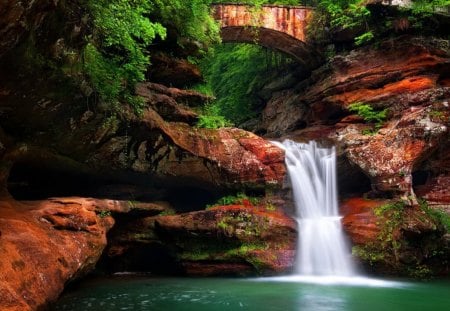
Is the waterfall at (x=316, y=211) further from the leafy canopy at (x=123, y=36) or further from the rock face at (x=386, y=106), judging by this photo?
the leafy canopy at (x=123, y=36)

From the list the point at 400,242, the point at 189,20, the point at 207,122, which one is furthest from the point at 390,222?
the point at 189,20

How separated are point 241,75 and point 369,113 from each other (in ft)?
35.7

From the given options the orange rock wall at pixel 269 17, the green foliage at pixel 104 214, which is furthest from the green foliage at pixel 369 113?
the green foliage at pixel 104 214

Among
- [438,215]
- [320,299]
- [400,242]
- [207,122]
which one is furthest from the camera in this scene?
[207,122]

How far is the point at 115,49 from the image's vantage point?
37.6ft

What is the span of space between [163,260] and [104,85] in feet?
23.0

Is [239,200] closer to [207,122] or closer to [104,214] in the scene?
[207,122]

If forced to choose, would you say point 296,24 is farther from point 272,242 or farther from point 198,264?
point 198,264

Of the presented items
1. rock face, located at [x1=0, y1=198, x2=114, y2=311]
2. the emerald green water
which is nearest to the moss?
the emerald green water

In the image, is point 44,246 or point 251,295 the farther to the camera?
point 251,295

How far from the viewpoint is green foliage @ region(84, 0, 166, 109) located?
834cm

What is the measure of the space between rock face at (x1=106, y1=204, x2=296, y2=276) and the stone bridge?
8.70 metres

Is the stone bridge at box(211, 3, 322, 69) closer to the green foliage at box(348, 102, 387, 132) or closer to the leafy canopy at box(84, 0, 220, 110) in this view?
the leafy canopy at box(84, 0, 220, 110)

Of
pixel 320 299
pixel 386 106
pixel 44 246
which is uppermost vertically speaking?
pixel 386 106
